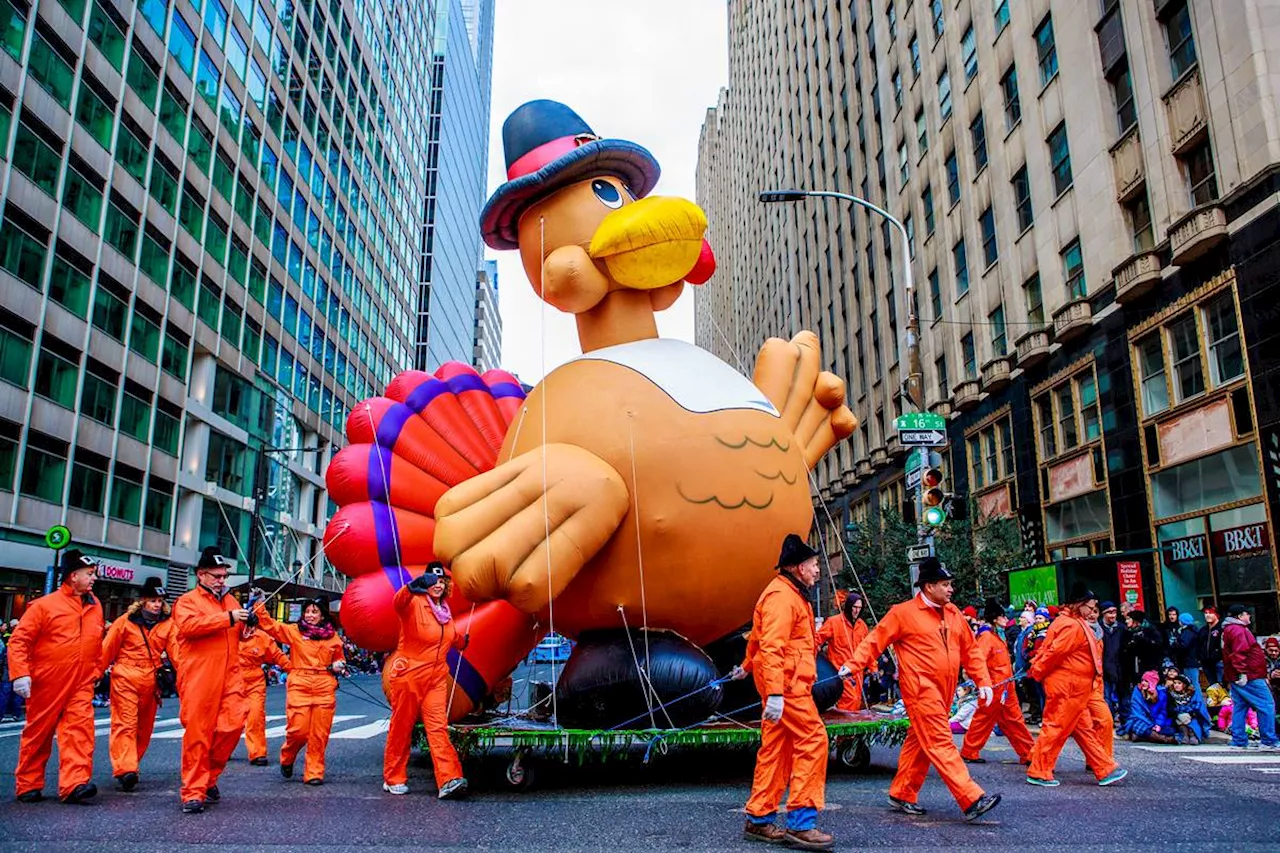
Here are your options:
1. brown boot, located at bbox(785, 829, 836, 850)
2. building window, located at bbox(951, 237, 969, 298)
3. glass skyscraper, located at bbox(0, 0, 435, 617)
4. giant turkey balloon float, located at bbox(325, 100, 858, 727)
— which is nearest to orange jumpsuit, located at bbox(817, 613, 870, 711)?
giant turkey balloon float, located at bbox(325, 100, 858, 727)

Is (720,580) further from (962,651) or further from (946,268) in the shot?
(946,268)

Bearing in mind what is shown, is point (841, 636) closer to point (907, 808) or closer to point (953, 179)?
point (907, 808)

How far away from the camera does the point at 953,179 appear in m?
28.0

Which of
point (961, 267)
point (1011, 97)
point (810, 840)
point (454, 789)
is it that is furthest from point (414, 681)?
point (961, 267)

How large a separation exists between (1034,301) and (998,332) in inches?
71.2

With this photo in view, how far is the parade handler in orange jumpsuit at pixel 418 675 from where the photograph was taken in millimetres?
7273

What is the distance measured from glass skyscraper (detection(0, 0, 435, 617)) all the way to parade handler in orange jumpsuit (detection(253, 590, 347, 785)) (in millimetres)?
4939

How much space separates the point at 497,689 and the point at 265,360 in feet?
107

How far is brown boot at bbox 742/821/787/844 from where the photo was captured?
5488 mm

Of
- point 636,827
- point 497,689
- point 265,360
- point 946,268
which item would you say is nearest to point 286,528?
point 265,360

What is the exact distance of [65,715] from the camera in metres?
7.16

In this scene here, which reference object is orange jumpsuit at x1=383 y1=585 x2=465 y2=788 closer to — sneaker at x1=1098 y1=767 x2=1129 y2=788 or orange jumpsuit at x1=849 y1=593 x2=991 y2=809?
orange jumpsuit at x1=849 y1=593 x2=991 y2=809

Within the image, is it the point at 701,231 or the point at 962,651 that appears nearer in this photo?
the point at 962,651

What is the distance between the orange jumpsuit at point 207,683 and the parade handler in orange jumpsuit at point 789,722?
372cm
